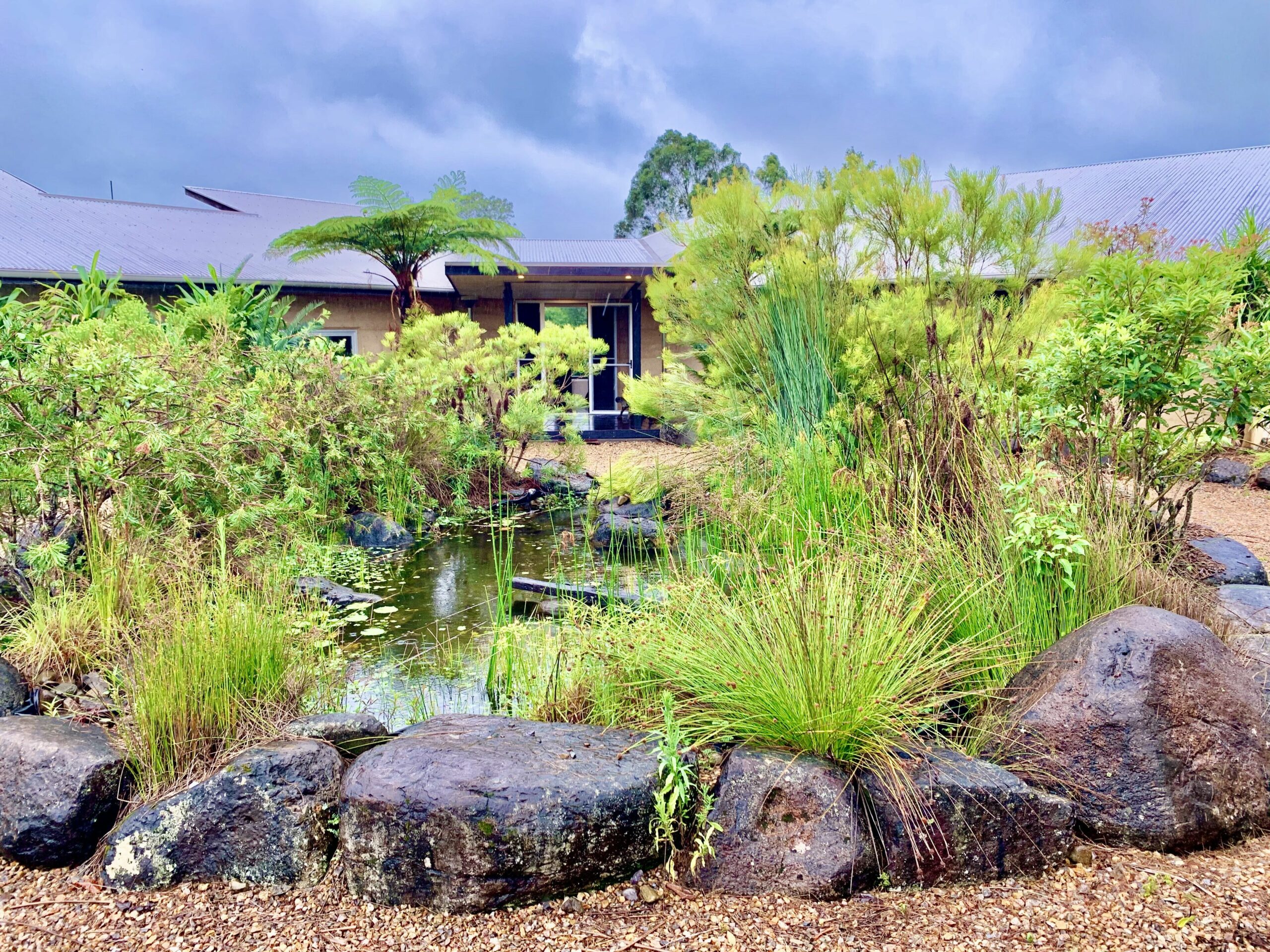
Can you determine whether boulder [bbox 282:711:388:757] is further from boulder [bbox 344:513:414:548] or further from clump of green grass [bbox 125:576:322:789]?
boulder [bbox 344:513:414:548]

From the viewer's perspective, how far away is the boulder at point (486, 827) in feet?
7.00

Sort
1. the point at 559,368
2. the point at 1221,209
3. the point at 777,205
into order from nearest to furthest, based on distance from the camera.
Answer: the point at 777,205 → the point at 559,368 → the point at 1221,209

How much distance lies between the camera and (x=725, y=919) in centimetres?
208

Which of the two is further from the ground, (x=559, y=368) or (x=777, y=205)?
(x=777, y=205)

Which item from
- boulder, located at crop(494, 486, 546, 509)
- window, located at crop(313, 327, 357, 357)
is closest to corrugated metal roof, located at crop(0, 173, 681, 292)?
window, located at crop(313, 327, 357, 357)

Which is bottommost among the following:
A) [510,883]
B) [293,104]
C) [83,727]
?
[510,883]

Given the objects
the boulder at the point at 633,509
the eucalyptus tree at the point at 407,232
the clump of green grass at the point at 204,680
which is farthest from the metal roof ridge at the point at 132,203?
the clump of green grass at the point at 204,680

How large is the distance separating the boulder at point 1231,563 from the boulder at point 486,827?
11.0ft

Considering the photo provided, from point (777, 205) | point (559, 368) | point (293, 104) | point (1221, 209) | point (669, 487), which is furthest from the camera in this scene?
point (293, 104)

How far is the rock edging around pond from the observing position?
2164 mm

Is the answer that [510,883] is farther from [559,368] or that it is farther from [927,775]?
[559,368]

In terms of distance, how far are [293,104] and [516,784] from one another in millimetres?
137920

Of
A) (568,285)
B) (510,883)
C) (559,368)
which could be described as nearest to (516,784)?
(510,883)

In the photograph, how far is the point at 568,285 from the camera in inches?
597
